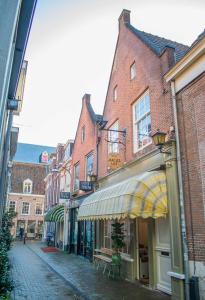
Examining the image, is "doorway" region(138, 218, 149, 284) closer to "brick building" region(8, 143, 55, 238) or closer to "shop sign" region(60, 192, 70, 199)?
"shop sign" region(60, 192, 70, 199)

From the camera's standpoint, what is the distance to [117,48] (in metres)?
14.3

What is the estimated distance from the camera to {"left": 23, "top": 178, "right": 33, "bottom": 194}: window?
45656mm

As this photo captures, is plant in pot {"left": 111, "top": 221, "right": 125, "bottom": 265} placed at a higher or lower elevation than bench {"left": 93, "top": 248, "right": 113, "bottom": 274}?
higher

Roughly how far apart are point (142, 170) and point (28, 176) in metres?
41.1

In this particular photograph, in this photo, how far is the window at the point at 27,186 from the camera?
4566 cm

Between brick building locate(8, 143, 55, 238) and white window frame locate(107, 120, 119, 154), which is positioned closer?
white window frame locate(107, 120, 119, 154)

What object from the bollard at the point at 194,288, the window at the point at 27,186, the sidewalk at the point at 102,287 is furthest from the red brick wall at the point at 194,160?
the window at the point at 27,186

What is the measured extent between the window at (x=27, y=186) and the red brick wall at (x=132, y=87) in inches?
1317

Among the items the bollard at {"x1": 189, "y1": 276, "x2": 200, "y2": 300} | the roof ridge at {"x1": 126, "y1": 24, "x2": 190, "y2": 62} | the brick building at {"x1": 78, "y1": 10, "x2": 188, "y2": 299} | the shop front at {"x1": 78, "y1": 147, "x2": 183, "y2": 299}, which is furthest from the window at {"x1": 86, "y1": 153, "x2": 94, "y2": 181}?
the bollard at {"x1": 189, "y1": 276, "x2": 200, "y2": 300}

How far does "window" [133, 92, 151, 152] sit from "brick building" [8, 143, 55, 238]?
3176cm

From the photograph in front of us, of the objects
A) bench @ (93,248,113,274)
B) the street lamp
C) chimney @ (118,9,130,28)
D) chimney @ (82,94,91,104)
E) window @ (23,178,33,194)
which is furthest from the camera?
window @ (23,178,33,194)

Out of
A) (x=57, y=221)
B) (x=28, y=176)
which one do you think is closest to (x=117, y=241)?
(x=57, y=221)

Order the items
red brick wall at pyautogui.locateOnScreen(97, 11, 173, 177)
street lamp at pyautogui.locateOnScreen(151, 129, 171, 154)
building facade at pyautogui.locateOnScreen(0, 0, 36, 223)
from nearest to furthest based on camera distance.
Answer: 1. building facade at pyautogui.locateOnScreen(0, 0, 36, 223)
2. street lamp at pyautogui.locateOnScreen(151, 129, 171, 154)
3. red brick wall at pyautogui.locateOnScreen(97, 11, 173, 177)

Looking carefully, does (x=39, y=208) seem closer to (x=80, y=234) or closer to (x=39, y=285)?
(x=80, y=234)
